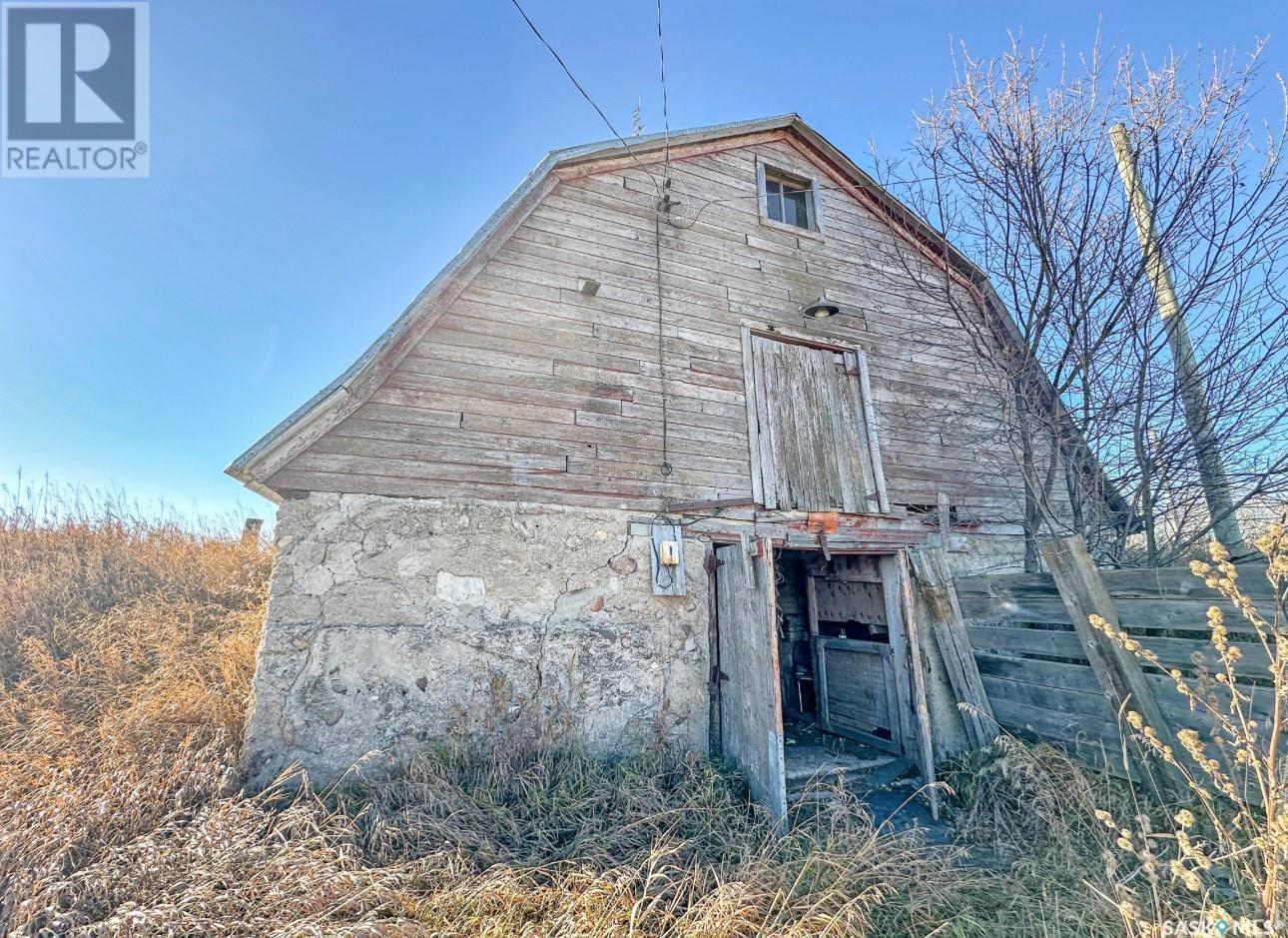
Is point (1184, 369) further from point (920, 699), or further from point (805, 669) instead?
point (805, 669)

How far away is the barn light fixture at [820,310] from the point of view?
18.3 ft

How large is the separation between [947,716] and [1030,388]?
3295 mm

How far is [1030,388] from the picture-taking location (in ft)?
18.3

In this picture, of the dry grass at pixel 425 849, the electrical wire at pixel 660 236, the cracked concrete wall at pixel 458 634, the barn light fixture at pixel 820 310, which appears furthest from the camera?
the barn light fixture at pixel 820 310

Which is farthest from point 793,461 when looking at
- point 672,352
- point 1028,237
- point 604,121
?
point 604,121

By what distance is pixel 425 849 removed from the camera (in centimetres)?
300

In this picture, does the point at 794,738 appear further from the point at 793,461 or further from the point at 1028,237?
the point at 1028,237

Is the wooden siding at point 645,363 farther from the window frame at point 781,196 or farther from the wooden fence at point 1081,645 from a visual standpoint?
the wooden fence at point 1081,645

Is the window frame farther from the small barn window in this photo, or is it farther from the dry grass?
the dry grass

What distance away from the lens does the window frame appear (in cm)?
621

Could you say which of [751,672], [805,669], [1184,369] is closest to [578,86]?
[751,672]

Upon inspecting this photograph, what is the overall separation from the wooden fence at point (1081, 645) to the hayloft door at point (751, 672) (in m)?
2.05

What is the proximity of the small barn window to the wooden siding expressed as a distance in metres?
0.13

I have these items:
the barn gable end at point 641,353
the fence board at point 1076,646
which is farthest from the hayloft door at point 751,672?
the fence board at point 1076,646
